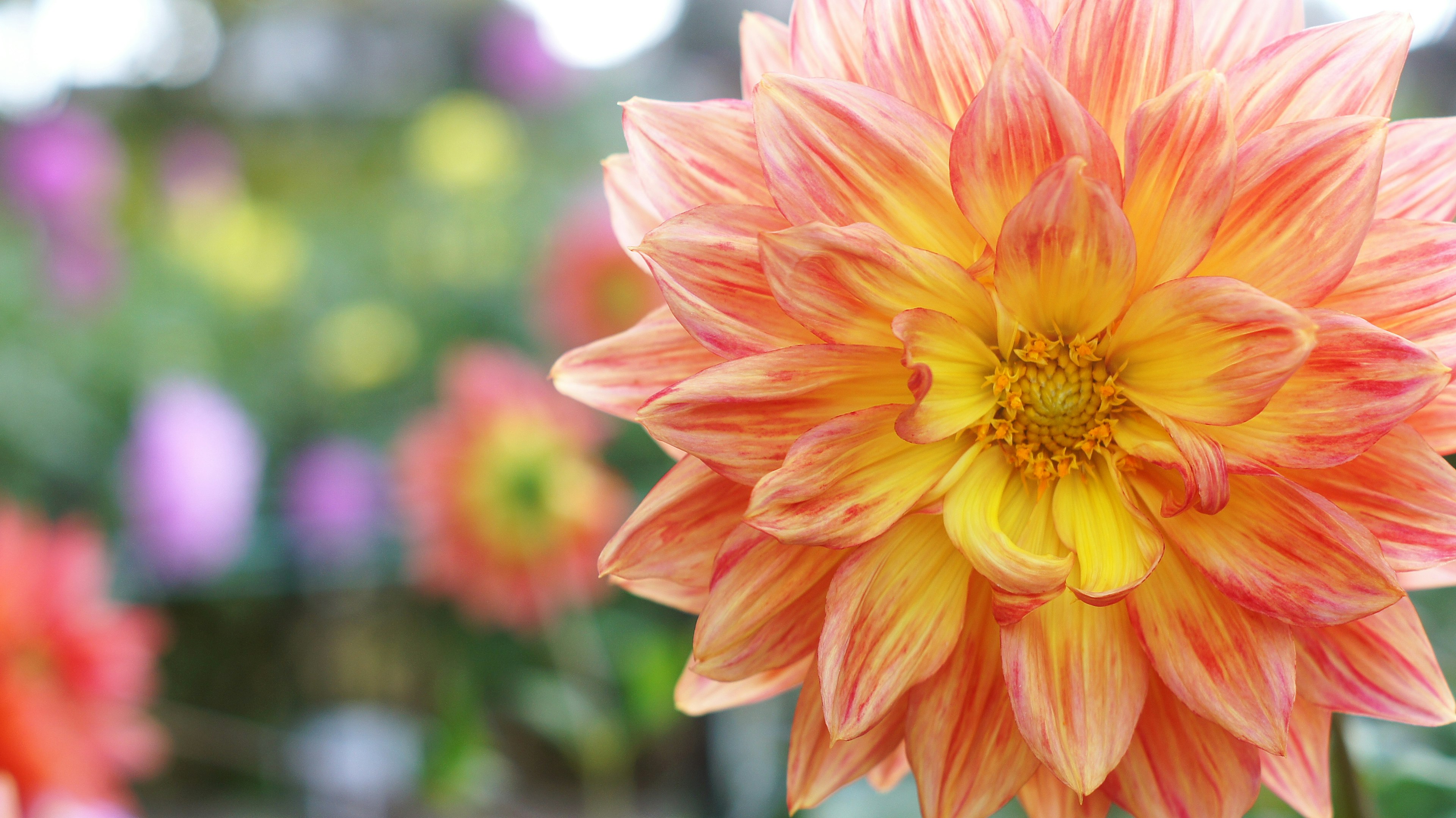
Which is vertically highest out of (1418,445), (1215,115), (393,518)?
(1215,115)

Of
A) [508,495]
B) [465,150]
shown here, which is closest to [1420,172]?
[508,495]

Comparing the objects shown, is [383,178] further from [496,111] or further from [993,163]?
[993,163]

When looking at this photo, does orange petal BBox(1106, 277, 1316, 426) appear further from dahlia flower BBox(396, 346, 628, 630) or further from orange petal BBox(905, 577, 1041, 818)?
dahlia flower BBox(396, 346, 628, 630)

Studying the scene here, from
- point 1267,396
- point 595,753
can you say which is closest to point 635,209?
point 1267,396

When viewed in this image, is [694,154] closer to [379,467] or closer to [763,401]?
[763,401]

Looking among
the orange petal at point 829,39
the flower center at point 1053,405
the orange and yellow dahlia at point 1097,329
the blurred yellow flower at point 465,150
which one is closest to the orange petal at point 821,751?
the orange and yellow dahlia at point 1097,329

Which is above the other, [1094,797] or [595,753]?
[1094,797]
